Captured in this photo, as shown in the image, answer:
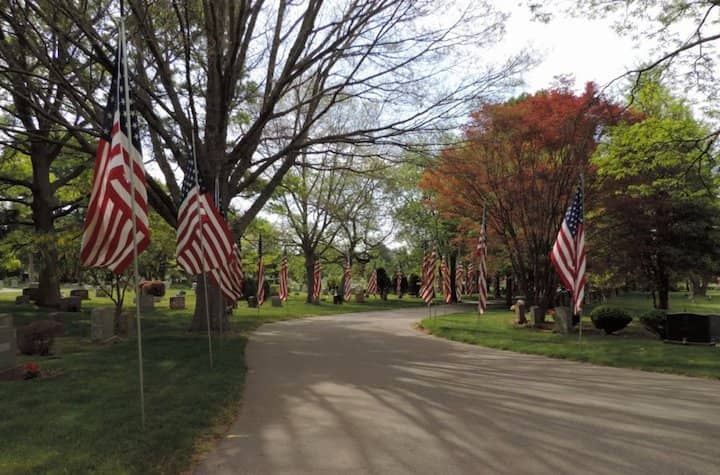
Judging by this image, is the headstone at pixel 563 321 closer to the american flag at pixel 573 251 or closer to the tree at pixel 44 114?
the american flag at pixel 573 251

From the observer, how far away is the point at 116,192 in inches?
221

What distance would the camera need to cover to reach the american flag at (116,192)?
18.4 ft

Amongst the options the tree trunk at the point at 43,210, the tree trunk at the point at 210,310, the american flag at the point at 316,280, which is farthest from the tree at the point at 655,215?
the tree trunk at the point at 43,210

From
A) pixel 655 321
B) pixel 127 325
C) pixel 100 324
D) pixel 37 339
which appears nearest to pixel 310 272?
pixel 127 325

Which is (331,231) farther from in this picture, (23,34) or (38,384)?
(38,384)

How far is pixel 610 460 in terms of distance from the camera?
14.8 ft

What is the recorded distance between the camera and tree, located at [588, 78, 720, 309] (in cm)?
1689

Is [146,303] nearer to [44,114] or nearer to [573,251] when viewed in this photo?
[44,114]

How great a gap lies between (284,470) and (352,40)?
12399 mm

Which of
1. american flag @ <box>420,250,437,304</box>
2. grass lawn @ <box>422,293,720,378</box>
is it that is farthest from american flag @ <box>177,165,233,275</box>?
american flag @ <box>420,250,437,304</box>

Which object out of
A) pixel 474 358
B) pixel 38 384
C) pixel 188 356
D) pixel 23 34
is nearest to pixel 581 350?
pixel 474 358

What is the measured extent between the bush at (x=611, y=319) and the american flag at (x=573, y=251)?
3.84 m

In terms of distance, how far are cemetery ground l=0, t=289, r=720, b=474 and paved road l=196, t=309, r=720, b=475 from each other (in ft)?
1.53

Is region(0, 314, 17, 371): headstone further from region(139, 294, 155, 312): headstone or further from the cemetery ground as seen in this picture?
region(139, 294, 155, 312): headstone
